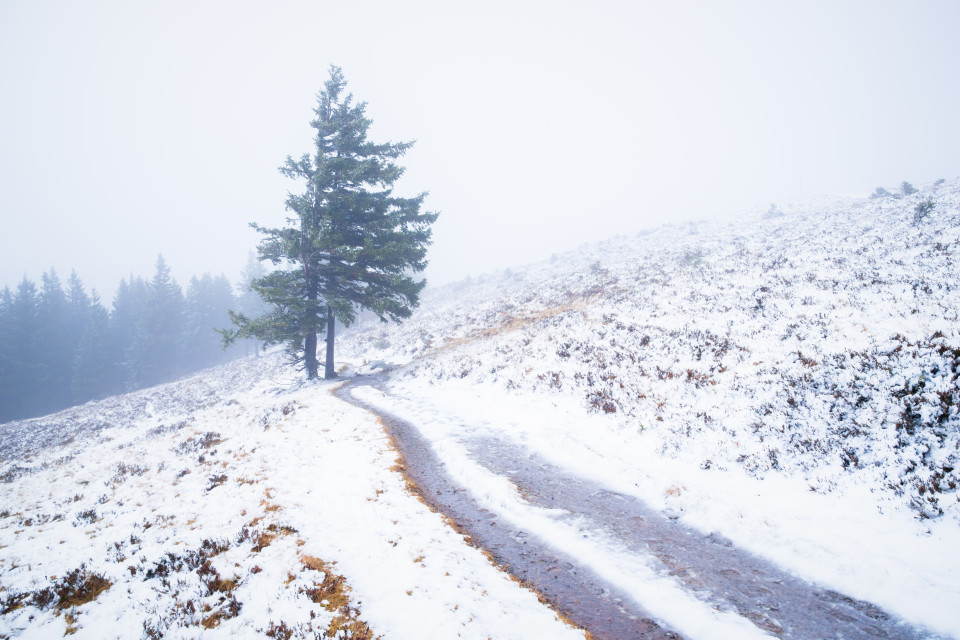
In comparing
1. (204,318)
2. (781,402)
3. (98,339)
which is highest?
(781,402)

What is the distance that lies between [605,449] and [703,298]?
35.0 feet

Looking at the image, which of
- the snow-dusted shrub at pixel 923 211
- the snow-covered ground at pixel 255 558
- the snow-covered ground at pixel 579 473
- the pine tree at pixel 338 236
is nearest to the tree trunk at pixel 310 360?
the pine tree at pixel 338 236

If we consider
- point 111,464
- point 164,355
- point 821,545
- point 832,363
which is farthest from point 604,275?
point 164,355

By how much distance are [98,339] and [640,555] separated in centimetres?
7891

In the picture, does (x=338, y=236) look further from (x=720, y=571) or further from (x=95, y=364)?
(x=95, y=364)

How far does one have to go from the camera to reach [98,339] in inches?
2345

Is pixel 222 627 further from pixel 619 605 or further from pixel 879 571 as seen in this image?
pixel 879 571

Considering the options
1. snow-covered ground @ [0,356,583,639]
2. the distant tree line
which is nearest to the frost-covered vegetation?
snow-covered ground @ [0,356,583,639]

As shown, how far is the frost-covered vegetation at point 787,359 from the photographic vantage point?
6.43 m

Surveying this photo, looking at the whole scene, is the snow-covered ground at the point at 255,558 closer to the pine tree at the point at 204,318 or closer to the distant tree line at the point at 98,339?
the distant tree line at the point at 98,339

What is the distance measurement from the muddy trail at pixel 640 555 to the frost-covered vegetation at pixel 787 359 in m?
1.96

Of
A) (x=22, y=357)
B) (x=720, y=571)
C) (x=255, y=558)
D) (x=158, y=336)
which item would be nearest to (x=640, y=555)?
(x=720, y=571)

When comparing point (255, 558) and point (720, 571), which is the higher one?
point (720, 571)

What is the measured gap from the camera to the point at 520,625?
4199 millimetres
